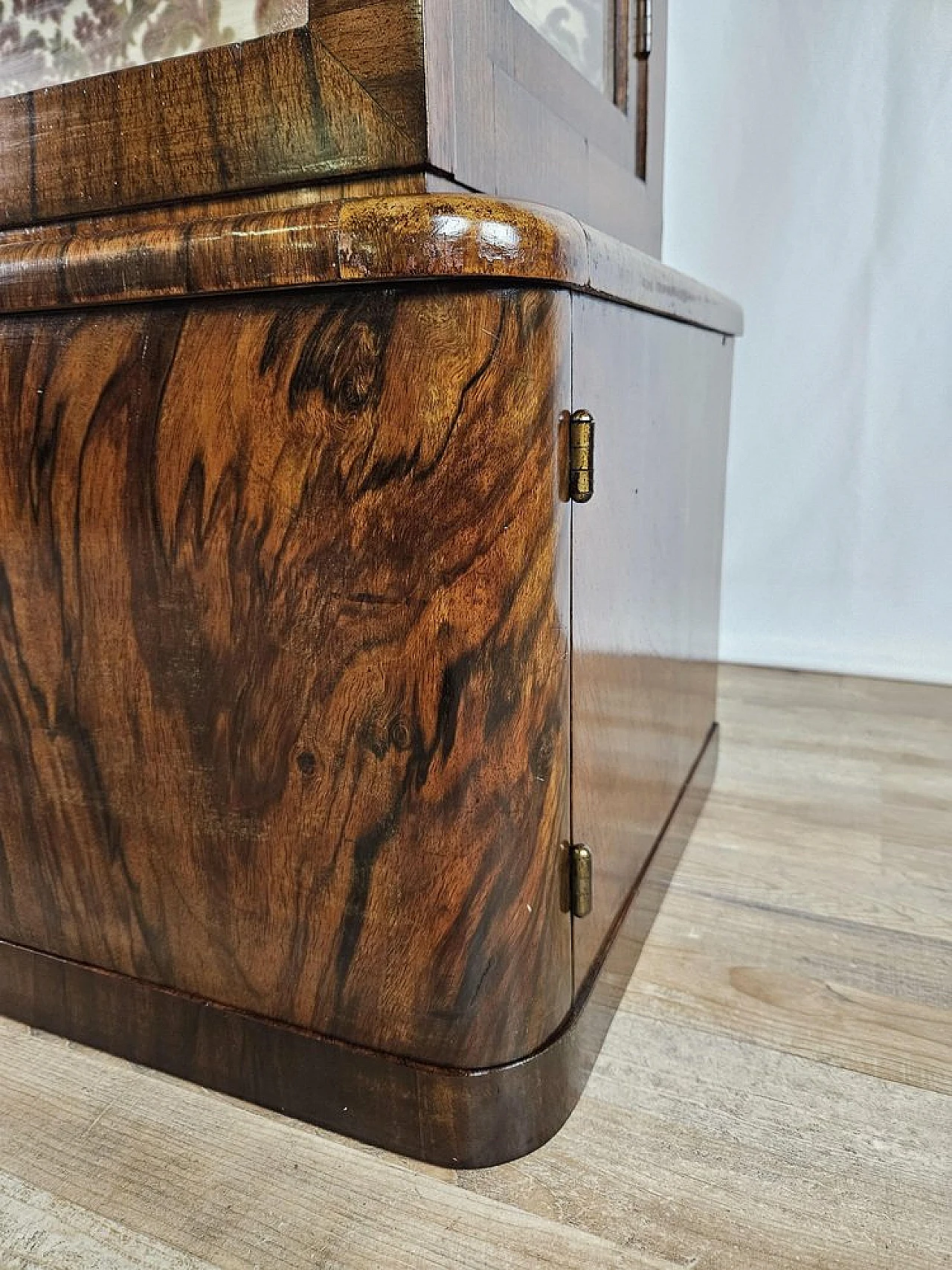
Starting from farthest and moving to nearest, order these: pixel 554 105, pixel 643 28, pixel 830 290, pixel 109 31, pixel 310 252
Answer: pixel 830 290
pixel 643 28
pixel 554 105
pixel 109 31
pixel 310 252

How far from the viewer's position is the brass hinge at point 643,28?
3.31 ft

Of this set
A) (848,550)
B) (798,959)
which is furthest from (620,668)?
(848,550)

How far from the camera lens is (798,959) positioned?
88 centimetres

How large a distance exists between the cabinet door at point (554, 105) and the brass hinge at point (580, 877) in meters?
0.42

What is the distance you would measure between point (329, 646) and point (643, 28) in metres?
0.81

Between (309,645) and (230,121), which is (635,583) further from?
(230,121)

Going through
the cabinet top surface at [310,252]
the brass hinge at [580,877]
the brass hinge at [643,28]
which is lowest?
the brass hinge at [580,877]

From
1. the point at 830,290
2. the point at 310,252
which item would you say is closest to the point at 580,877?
the point at 310,252

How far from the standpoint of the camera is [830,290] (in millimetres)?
1565

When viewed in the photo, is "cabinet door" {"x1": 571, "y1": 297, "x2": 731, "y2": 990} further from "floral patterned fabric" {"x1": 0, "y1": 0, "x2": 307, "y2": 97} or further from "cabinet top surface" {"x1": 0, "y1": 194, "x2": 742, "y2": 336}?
"floral patterned fabric" {"x1": 0, "y1": 0, "x2": 307, "y2": 97}

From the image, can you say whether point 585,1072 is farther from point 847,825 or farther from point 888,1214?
point 847,825

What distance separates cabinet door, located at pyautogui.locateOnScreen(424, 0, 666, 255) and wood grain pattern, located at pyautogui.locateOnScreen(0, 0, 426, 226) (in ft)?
0.08

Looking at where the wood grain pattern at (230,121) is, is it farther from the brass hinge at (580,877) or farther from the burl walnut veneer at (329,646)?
the brass hinge at (580,877)

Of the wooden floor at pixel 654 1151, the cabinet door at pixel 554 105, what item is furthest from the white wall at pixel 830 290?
the wooden floor at pixel 654 1151
